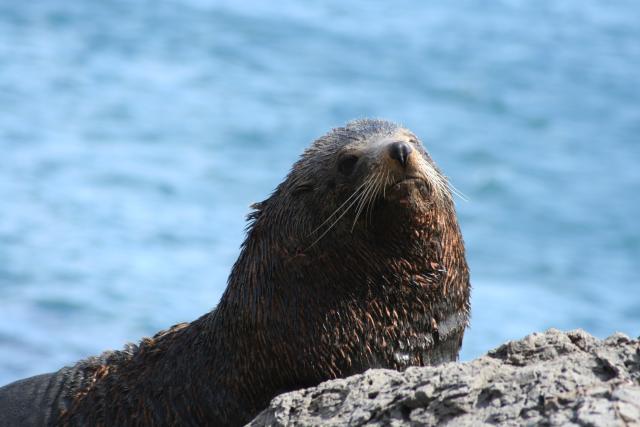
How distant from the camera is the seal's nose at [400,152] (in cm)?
616

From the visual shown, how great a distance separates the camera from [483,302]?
589 inches

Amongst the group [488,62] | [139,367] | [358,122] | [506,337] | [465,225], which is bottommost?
[139,367]

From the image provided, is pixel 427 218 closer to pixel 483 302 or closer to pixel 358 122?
pixel 358 122

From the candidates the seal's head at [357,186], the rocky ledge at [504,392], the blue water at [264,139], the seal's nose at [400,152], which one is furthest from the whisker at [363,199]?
the blue water at [264,139]

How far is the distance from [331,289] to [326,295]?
0.13 feet

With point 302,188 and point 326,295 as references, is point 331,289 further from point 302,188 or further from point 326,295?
point 302,188

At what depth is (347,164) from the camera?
6578 mm

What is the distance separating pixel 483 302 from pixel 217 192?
14.5 ft

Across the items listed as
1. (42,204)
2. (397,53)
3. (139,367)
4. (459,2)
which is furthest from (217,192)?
(139,367)

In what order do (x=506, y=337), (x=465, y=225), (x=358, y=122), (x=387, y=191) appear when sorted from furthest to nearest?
(x=465, y=225), (x=506, y=337), (x=358, y=122), (x=387, y=191)

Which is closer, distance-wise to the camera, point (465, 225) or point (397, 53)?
point (465, 225)

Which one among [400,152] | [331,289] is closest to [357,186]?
[400,152]

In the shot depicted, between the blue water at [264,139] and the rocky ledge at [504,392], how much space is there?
23.7ft

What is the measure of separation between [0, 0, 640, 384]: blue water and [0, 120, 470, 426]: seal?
5.89m
